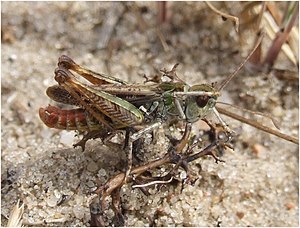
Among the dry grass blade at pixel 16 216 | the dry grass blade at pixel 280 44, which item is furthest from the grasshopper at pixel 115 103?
the dry grass blade at pixel 280 44

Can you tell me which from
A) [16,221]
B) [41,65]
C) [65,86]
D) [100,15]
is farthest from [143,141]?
[100,15]

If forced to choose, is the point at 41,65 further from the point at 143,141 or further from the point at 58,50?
the point at 143,141

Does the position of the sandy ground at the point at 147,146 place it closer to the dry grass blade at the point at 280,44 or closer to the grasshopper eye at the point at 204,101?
the dry grass blade at the point at 280,44

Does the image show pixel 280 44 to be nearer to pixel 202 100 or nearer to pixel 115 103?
pixel 202 100

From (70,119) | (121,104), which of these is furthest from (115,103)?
(70,119)

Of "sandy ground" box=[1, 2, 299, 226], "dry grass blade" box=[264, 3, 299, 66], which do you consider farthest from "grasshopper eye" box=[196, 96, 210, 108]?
"dry grass blade" box=[264, 3, 299, 66]

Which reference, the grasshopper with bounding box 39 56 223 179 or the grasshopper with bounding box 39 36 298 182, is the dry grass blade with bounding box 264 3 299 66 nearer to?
the grasshopper with bounding box 39 36 298 182
